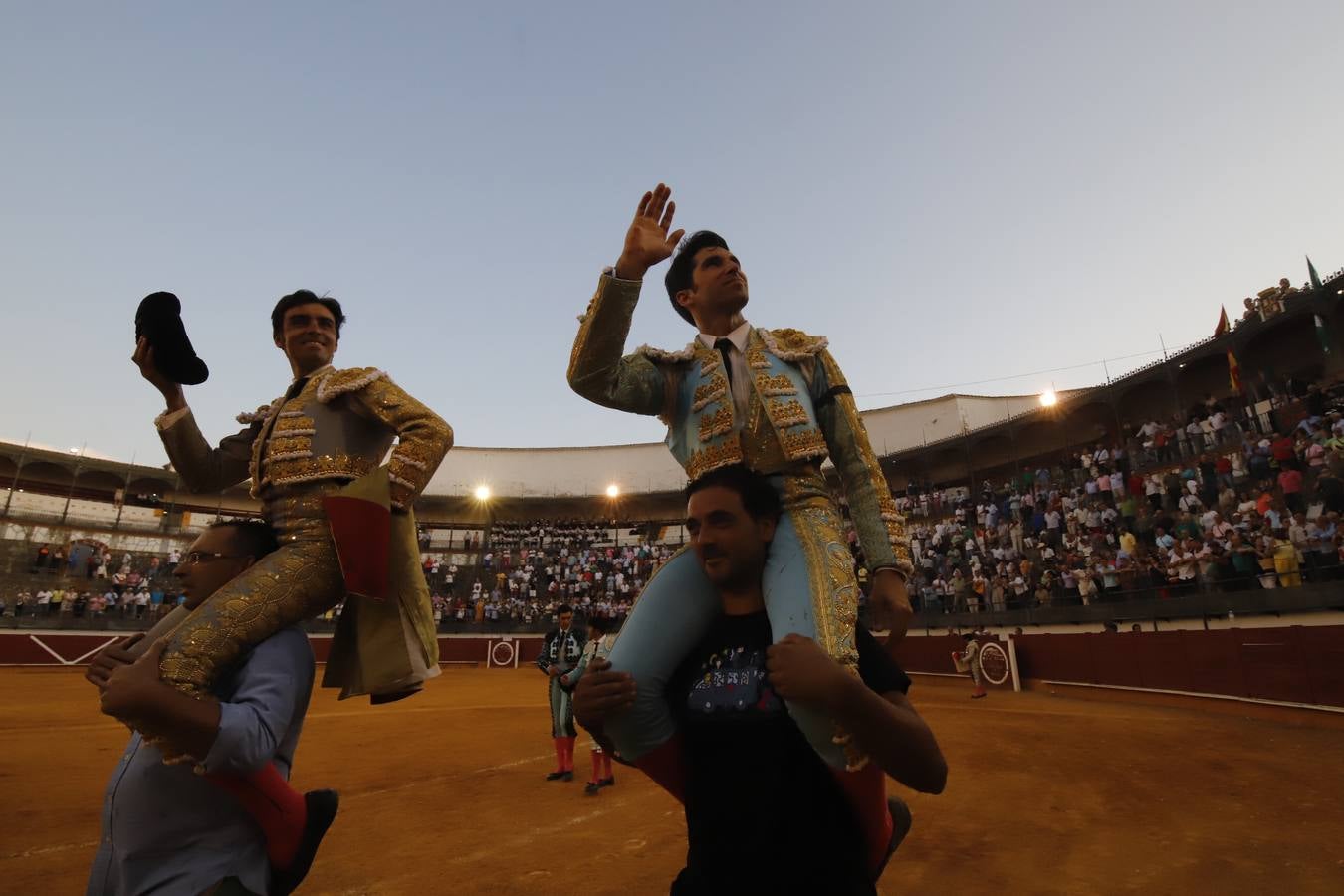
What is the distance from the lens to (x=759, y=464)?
6.11ft

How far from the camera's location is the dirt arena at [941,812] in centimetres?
354

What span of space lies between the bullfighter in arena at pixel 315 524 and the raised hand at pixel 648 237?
2.67 ft

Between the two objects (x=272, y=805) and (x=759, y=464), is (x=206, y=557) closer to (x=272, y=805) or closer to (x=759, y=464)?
(x=272, y=805)

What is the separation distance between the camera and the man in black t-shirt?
1.28m

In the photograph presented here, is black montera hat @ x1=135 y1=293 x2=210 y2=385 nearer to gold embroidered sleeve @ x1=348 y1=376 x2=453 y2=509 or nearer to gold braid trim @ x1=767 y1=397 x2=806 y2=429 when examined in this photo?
gold embroidered sleeve @ x1=348 y1=376 x2=453 y2=509

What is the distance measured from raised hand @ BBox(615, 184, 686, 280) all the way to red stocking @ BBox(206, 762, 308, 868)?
147cm

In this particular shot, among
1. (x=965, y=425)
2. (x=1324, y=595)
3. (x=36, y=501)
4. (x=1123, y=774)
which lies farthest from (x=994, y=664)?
(x=36, y=501)

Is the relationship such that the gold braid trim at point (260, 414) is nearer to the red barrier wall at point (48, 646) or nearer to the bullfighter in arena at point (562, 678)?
the bullfighter in arena at point (562, 678)

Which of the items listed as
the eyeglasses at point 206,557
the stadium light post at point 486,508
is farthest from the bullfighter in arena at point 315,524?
the stadium light post at point 486,508

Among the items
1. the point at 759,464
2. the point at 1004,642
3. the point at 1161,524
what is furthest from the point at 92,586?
the point at 1161,524

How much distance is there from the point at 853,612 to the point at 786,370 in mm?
767

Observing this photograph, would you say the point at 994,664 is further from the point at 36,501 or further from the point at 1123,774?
the point at 36,501

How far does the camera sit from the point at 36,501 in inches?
1157

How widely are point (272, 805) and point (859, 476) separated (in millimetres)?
1683
